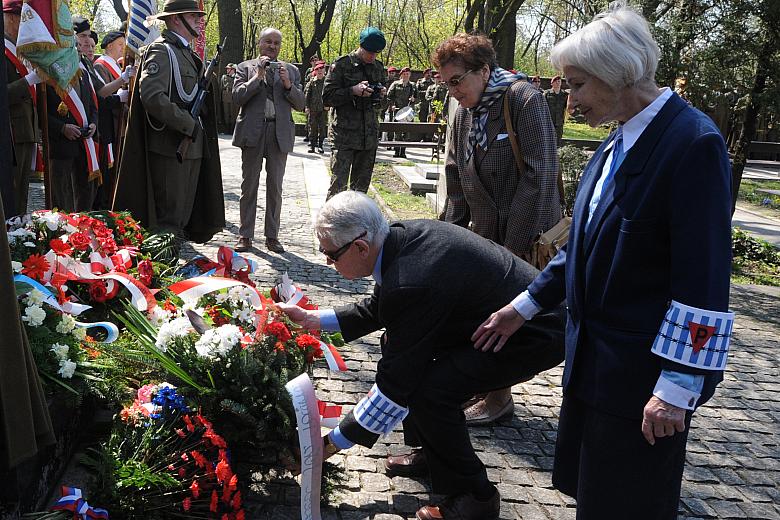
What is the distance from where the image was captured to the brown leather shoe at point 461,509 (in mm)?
3057

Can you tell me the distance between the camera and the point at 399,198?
39.0 feet

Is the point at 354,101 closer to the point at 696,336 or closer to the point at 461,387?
the point at 461,387

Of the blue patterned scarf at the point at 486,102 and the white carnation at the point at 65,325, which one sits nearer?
the white carnation at the point at 65,325

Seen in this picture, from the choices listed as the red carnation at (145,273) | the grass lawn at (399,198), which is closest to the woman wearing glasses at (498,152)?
the red carnation at (145,273)

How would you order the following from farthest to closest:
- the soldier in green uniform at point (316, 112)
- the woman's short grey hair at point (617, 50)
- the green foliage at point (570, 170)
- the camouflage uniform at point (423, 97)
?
the camouflage uniform at point (423, 97), the soldier in green uniform at point (316, 112), the green foliage at point (570, 170), the woman's short grey hair at point (617, 50)

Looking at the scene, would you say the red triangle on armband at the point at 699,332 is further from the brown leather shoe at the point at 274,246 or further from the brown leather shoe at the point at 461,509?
the brown leather shoe at the point at 274,246

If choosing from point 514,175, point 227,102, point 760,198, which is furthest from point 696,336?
point 227,102

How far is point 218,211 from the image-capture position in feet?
20.8

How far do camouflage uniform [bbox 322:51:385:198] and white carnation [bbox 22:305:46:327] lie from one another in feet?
17.2

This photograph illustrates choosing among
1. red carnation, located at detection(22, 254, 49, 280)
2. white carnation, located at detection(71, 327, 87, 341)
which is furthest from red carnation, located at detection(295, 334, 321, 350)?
red carnation, located at detection(22, 254, 49, 280)

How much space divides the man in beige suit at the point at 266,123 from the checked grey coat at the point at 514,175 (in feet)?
11.9

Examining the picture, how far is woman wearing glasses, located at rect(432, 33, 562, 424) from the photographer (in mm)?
3893

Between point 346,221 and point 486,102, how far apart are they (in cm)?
156

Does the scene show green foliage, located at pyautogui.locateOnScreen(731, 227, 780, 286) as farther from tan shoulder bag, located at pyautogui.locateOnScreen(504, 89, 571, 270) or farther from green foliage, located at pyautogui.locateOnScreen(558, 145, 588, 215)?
tan shoulder bag, located at pyautogui.locateOnScreen(504, 89, 571, 270)
